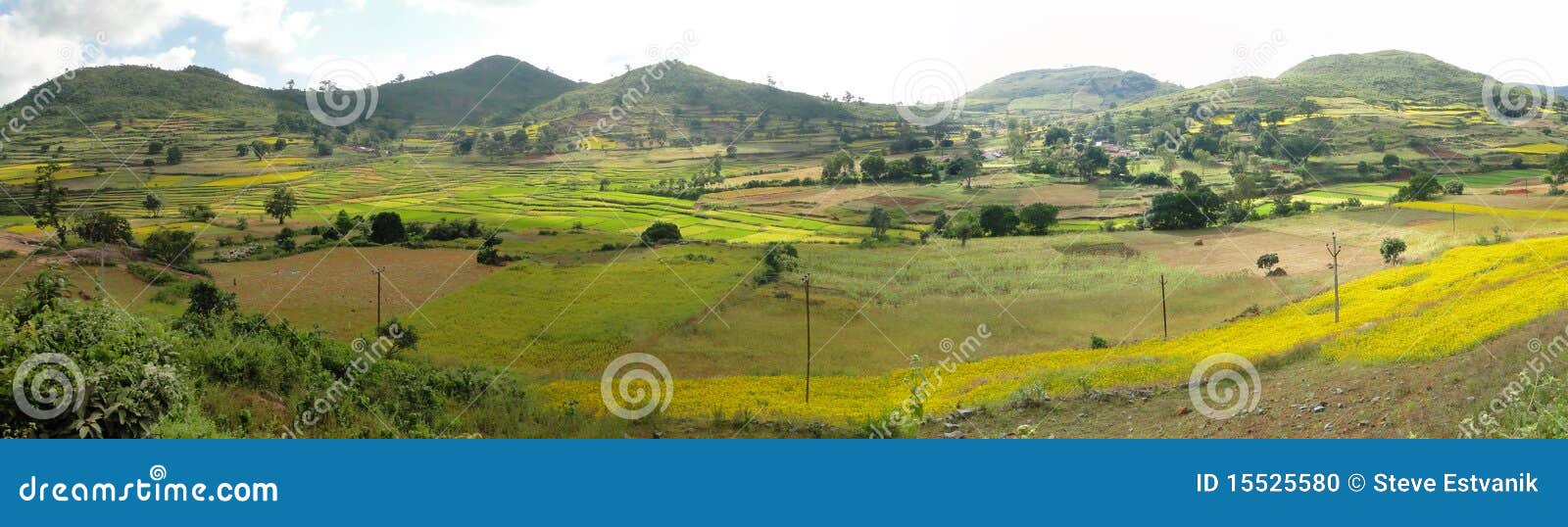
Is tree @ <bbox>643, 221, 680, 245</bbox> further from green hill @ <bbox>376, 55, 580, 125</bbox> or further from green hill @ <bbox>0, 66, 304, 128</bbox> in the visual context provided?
green hill @ <bbox>0, 66, 304, 128</bbox>

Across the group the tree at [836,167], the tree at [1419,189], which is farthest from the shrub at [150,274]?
the tree at [1419,189]

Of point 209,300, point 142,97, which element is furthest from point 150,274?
point 142,97

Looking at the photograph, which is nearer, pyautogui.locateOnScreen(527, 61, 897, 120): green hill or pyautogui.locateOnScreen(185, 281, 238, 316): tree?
pyautogui.locateOnScreen(185, 281, 238, 316): tree

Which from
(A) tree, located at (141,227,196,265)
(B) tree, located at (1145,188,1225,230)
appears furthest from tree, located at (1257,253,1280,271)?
(A) tree, located at (141,227,196,265)

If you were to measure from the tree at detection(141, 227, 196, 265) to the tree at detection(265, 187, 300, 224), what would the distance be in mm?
1187

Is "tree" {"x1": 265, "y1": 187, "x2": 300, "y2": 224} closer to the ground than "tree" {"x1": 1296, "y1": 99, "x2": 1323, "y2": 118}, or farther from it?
closer to the ground

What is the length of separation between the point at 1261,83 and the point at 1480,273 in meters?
25.0

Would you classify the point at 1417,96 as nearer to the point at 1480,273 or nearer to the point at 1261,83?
the point at 1261,83

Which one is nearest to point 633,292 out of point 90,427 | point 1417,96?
point 90,427

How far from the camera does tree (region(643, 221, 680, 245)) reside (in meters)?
15.0

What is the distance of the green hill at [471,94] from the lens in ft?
61.7

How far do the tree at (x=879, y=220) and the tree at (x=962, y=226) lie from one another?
1105mm

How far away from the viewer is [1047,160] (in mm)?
21016

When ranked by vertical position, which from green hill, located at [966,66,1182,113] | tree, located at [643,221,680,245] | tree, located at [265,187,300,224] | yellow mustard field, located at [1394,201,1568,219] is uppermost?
green hill, located at [966,66,1182,113]
